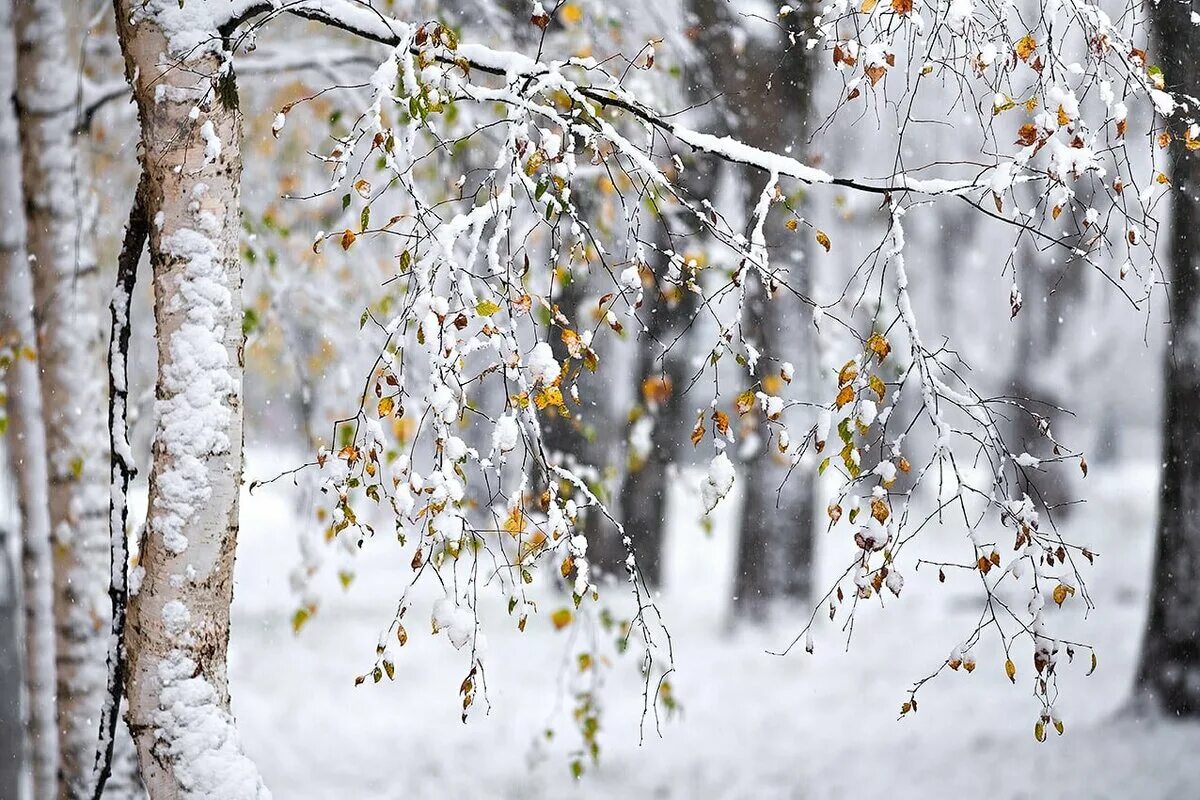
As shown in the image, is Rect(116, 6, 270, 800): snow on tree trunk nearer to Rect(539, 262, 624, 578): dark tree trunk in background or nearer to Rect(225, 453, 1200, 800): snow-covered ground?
Rect(225, 453, 1200, 800): snow-covered ground

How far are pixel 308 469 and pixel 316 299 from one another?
0.87 metres

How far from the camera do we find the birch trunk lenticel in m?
4.38

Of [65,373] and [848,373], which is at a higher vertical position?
[65,373]

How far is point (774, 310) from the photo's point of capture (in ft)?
28.2

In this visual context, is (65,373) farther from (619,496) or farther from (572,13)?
(619,496)

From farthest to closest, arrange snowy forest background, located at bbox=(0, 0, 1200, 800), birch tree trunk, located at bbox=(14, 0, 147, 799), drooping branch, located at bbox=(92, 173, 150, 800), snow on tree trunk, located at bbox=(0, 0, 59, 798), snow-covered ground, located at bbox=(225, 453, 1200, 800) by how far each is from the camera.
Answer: snow-covered ground, located at bbox=(225, 453, 1200, 800) < snow on tree trunk, located at bbox=(0, 0, 59, 798) < birch tree trunk, located at bbox=(14, 0, 147, 799) < drooping branch, located at bbox=(92, 173, 150, 800) < snowy forest background, located at bbox=(0, 0, 1200, 800)

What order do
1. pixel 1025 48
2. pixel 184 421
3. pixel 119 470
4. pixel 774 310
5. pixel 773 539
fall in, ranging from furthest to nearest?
pixel 773 539 → pixel 774 310 → pixel 119 470 → pixel 184 421 → pixel 1025 48

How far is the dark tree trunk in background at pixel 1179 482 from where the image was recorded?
609cm

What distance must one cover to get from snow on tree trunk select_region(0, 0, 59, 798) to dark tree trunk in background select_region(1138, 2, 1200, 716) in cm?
640

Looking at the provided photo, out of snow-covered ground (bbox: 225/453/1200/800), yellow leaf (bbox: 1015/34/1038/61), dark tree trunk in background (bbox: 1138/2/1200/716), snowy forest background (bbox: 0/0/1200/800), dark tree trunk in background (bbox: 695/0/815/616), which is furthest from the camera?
dark tree trunk in background (bbox: 695/0/815/616)

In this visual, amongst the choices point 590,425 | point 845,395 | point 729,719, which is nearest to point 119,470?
point 845,395

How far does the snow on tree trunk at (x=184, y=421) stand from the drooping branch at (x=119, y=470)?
0.30m

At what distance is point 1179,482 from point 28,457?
6.61 meters

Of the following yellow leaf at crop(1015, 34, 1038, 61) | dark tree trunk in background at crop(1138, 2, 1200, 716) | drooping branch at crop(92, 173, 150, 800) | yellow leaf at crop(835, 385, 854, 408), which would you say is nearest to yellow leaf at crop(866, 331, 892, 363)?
yellow leaf at crop(835, 385, 854, 408)
